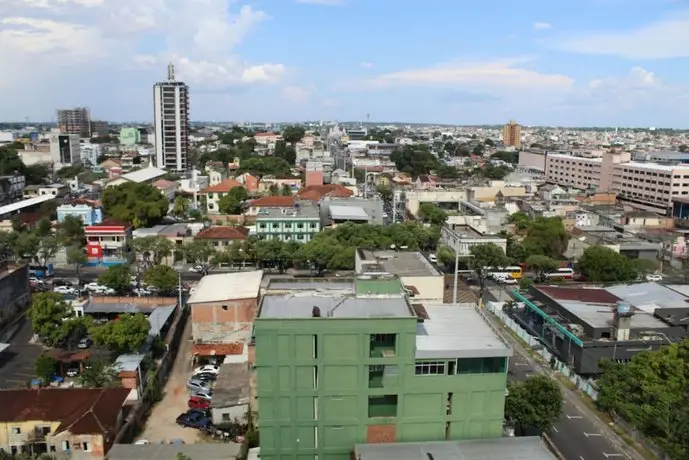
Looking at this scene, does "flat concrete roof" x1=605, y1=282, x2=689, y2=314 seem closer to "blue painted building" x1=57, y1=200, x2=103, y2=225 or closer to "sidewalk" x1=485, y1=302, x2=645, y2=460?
"sidewalk" x1=485, y1=302, x2=645, y2=460

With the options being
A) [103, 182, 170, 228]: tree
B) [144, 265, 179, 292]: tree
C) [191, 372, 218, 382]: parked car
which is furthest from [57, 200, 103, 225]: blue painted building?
[191, 372, 218, 382]: parked car

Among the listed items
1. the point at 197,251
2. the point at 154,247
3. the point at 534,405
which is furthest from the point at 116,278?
the point at 534,405

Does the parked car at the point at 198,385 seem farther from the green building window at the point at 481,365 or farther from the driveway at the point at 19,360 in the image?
the green building window at the point at 481,365

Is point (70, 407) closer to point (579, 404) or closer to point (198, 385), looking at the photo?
point (198, 385)

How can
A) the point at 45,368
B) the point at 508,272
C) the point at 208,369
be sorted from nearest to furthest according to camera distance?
the point at 45,368
the point at 208,369
the point at 508,272

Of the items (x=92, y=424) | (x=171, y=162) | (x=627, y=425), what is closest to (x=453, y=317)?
(x=627, y=425)

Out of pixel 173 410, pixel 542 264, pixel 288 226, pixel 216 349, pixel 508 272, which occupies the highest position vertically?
pixel 288 226

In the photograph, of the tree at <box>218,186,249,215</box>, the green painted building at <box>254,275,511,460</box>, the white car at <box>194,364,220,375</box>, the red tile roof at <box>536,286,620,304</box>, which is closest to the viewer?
the green painted building at <box>254,275,511,460</box>
